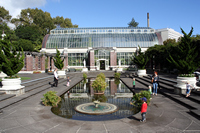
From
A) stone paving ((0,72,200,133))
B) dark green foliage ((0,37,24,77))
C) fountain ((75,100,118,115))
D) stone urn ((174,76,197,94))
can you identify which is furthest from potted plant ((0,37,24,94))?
stone urn ((174,76,197,94))

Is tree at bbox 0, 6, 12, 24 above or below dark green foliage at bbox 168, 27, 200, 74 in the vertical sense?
above

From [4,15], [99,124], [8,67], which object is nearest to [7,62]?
[8,67]

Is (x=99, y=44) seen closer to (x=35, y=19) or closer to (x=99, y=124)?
(x=35, y=19)

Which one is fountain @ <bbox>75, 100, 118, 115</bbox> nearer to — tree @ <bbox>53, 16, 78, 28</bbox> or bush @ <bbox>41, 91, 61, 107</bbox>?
bush @ <bbox>41, 91, 61, 107</bbox>

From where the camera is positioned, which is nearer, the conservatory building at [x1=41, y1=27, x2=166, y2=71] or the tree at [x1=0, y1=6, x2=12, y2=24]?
the conservatory building at [x1=41, y1=27, x2=166, y2=71]

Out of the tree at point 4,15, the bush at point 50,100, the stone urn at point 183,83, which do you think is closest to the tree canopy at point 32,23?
the tree at point 4,15

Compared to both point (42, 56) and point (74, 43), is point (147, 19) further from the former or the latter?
point (42, 56)

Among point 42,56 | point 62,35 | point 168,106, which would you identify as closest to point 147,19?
point 62,35

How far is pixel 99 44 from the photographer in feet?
173

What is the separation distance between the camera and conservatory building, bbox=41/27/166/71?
159 feet

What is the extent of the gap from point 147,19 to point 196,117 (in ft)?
263

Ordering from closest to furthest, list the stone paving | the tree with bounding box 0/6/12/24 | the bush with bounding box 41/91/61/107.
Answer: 1. the stone paving
2. the bush with bounding box 41/91/61/107
3. the tree with bounding box 0/6/12/24

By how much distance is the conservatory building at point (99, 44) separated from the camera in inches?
1911

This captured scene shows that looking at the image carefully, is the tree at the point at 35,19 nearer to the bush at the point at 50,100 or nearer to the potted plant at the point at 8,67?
the potted plant at the point at 8,67
